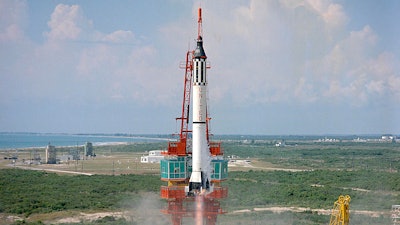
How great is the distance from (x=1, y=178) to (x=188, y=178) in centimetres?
7849

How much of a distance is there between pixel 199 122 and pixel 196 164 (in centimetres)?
305

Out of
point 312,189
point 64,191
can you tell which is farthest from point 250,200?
point 64,191

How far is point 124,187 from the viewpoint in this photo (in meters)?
95.4

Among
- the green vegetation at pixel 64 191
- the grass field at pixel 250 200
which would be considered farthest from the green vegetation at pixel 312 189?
the green vegetation at pixel 64 191

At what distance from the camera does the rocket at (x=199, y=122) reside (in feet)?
138

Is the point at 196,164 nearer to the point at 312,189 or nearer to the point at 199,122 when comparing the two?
the point at 199,122

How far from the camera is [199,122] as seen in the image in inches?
1655

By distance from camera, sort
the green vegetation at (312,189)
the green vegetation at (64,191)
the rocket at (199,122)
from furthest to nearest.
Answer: the green vegetation at (312,189) < the green vegetation at (64,191) < the rocket at (199,122)

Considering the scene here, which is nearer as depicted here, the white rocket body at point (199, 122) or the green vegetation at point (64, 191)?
the white rocket body at point (199, 122)

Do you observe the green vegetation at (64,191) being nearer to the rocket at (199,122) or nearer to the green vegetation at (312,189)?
the green vegetation at (312,189)

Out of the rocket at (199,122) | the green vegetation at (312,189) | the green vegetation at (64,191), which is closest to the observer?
the rocket at (199,122)

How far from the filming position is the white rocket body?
42.0 metres

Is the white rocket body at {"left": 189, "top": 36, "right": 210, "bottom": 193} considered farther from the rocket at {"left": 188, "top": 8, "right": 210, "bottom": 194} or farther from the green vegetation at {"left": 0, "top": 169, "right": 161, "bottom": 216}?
the green vegetation at {"left": 0, "top": 169, "right": 161, "bottom": 216}

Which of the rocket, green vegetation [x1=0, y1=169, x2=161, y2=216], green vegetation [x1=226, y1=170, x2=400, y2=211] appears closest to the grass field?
green vegetation [x1=226, y1=170, x2=400, y2=211]
